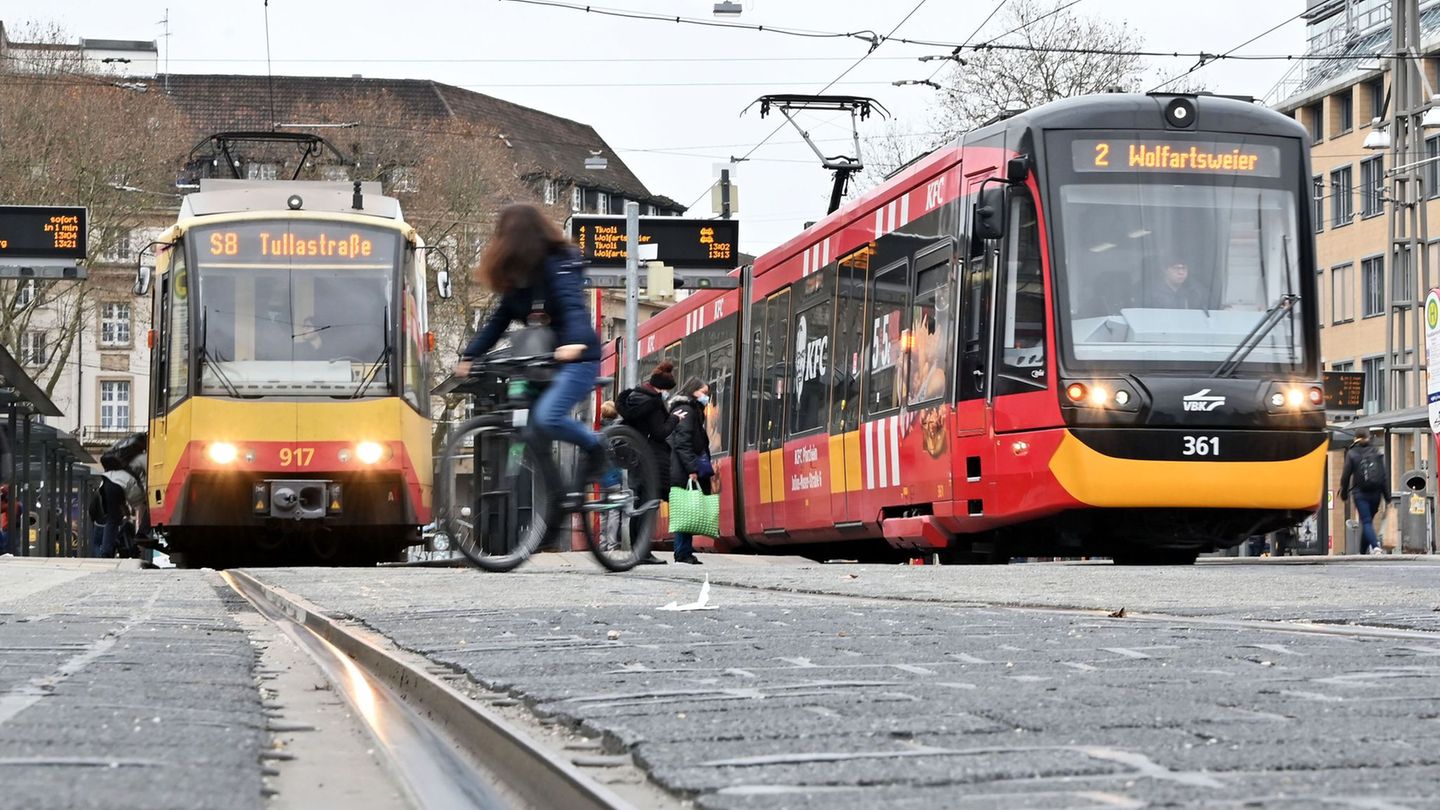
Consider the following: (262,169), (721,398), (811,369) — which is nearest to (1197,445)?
(811,369)

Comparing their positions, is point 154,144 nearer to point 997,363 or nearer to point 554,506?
point 997,363

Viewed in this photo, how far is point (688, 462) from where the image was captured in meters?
18.9

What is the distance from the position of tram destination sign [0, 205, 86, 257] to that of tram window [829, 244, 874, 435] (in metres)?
13.6

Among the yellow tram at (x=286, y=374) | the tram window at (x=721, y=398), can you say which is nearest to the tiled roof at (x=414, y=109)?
the tram window at (x=721, y=398)

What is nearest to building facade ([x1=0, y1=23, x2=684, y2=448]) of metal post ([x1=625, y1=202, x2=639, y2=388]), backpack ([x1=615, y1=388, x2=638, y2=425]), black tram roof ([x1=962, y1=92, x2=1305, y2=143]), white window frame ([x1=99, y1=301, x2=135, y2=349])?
white window frame ([x1=99, y1=301, x2=135, y2=349])

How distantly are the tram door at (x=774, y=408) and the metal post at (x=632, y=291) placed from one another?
21.2ft

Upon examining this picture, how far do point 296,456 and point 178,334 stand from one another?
161 centimetres

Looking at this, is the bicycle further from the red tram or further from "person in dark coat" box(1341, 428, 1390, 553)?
"person in dark coat" box(1341, 428, 1390, 553)

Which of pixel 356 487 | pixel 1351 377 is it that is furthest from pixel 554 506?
pixel 1351 377

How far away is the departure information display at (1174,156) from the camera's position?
52.6 feet

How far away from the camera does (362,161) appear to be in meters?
57.6

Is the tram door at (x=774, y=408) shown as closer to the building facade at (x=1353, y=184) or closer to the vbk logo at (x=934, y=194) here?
the vbk logo at (x=934, y=194)

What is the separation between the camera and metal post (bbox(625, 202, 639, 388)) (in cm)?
2923

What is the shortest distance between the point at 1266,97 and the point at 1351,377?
150 ft
